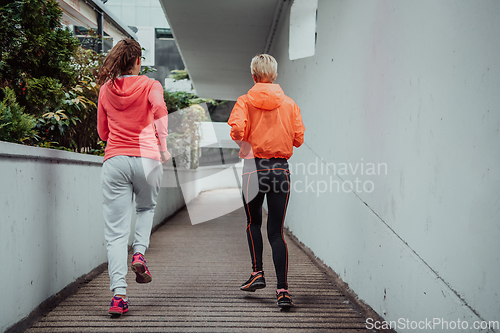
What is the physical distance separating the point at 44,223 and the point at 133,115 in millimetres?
846

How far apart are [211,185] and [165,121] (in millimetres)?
16029

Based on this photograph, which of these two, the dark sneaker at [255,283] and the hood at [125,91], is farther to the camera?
the dark sneaker at [255,283]

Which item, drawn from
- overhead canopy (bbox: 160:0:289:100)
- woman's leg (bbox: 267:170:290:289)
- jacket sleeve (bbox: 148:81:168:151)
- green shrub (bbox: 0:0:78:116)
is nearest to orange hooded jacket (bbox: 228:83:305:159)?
woman's leg (bbox: 267:170:290:289)

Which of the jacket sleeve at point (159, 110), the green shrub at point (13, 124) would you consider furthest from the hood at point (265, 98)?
the green shrub at point (13, 124)

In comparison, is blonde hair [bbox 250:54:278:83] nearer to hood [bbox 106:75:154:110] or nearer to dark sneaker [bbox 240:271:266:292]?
hood [bbox 106:75:154:110]

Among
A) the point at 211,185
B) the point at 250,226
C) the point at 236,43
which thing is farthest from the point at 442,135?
the point at 211,185

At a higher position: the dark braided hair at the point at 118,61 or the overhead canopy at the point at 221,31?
the overhead canopy at the point at 221,31

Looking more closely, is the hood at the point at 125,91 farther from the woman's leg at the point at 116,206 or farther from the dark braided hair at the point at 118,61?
the woman's leg at the point at 116,206

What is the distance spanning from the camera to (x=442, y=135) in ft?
5.25

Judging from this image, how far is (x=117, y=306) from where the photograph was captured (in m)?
2.20

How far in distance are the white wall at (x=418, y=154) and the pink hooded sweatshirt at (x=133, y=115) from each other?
1.34 metres

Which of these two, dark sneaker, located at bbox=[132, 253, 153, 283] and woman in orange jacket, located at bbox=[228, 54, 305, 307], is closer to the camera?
dark sneaker, located at bbox=[132, 253, 153, 283]

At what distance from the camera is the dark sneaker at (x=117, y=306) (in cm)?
218

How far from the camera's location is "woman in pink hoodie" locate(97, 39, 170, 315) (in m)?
2.31
